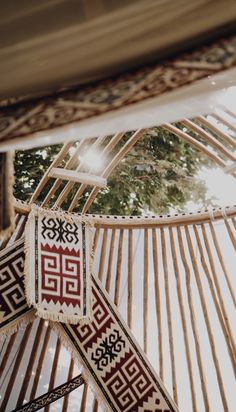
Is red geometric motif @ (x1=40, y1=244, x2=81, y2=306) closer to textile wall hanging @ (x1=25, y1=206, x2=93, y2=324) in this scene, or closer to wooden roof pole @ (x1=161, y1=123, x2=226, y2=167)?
textile wall hanging @ (x1=25, y1=206, x2=93, y2=324)

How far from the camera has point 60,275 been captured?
2.40 metres

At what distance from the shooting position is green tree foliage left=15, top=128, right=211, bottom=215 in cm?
416

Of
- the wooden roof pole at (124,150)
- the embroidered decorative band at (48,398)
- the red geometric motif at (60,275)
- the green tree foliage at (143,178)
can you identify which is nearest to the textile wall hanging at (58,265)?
the red geometric motif at (60,275)

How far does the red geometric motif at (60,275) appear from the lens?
7.59 feet

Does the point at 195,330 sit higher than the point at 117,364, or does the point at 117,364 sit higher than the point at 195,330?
the point at 195,330

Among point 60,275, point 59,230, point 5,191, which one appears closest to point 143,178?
point 59,230

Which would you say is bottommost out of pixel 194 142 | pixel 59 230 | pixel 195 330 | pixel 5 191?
pixel 195 330

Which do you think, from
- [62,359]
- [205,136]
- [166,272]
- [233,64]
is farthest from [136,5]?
[62,359]

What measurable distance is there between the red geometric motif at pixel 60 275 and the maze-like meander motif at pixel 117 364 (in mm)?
135

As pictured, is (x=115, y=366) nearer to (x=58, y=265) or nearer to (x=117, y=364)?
(x=117, y=364)

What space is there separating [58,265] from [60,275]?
51mm

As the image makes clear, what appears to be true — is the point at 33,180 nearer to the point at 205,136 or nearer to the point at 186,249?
the point at 186,249

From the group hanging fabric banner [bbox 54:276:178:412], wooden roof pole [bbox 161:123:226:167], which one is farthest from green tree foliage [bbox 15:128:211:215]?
hanging fabric banner [bbox 54:276:178:412]

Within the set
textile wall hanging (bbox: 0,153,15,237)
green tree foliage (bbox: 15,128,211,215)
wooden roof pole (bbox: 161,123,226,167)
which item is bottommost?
textile wall hanging (bbox: 0,153,15,237)
